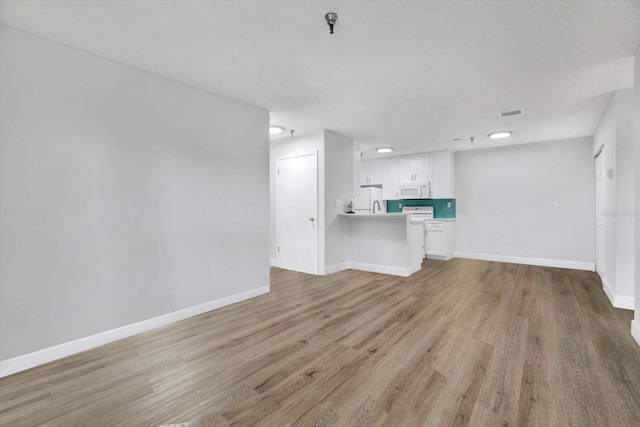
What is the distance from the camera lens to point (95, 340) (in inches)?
92.4

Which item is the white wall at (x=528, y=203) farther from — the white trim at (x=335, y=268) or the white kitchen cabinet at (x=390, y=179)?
the white trim at (x=335, y=268)

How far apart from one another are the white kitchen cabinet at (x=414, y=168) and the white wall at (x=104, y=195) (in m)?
4.55

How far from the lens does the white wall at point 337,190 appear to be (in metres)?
4.77

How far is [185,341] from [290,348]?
3.06ft

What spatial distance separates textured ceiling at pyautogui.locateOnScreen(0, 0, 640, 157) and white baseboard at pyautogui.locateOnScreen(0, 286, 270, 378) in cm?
238

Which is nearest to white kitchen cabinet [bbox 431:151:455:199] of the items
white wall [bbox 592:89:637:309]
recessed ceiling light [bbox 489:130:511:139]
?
recessed ceiling light [bbox 489:130:511:139]

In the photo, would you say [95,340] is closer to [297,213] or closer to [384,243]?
[297,213]

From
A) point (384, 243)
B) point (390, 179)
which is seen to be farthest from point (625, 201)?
point (390, 179)

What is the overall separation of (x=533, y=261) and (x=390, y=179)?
11.2 ft

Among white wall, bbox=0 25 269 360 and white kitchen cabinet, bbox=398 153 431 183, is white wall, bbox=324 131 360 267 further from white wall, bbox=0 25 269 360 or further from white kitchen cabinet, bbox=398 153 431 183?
white kitchen cabinet, bbox=398 153 431 183

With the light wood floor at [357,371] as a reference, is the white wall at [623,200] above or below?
above

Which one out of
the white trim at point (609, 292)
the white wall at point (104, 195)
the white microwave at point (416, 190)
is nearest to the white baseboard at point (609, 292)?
the white trim at point (609, 292)

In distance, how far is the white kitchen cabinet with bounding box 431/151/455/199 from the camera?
6277 mm

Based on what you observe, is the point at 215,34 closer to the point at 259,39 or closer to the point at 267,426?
the point at 259,39
